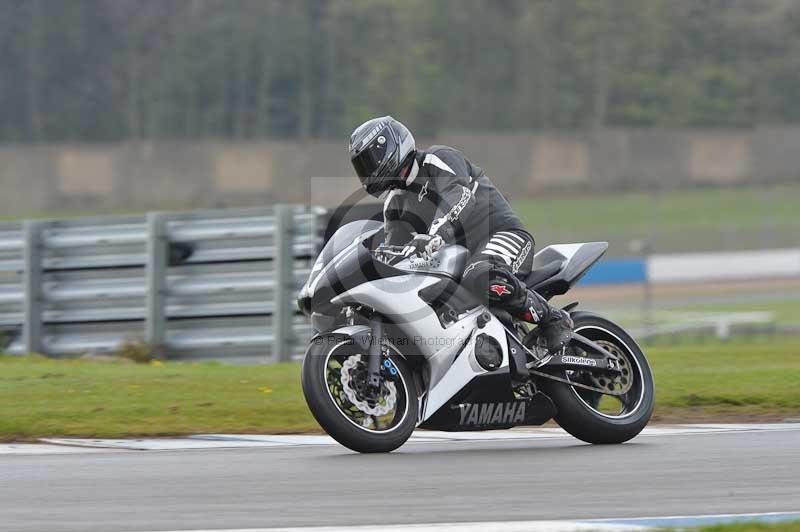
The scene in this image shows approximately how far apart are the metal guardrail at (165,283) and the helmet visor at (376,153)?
223 inches

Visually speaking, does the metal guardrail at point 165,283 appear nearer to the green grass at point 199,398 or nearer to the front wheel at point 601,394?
the green grass at point 199,398

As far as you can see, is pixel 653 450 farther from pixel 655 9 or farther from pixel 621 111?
pixel 655 9

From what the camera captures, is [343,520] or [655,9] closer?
[343,520]

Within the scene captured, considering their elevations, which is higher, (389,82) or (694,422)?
(694,422)

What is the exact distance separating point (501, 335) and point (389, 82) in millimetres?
46439

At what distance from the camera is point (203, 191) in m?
44.8

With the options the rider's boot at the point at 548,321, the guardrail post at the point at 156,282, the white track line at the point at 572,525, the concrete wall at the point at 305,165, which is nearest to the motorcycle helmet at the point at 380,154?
the rider's boot at the point at 548,321

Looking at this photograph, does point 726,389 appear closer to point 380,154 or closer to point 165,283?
point 380,154

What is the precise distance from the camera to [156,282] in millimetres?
13250

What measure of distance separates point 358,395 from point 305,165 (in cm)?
3895

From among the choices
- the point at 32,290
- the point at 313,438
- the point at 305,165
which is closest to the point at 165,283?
the point at 32,290

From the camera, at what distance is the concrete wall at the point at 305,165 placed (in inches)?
1703

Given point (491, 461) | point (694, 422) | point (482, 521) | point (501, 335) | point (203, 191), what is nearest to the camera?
point (482, 521)

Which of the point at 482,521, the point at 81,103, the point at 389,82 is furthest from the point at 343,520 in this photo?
the point at 389,82
